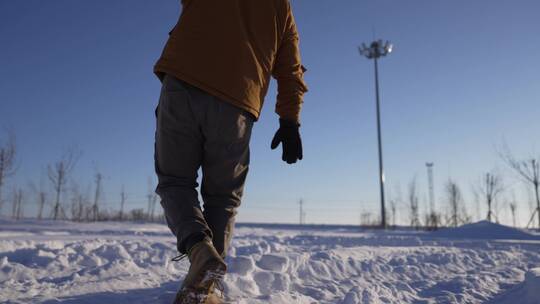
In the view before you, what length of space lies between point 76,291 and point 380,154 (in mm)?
19818

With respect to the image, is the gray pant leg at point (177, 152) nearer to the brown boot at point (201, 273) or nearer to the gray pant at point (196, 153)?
the gray pant at point (196, 153)

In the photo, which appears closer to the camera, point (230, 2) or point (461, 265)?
point (230, 2)

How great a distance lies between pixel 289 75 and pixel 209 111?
51cm

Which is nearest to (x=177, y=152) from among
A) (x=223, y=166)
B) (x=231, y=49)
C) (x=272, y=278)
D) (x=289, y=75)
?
(x=223, y=166)

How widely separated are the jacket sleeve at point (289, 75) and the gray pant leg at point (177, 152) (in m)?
0.46

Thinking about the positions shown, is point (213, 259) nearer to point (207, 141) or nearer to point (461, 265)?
point (207, 141)

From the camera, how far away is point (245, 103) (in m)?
1.59

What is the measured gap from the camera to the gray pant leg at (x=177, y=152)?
1.49m

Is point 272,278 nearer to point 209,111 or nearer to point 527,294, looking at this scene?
point 209,111

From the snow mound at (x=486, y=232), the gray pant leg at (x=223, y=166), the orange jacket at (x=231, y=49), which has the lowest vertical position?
the snow mound at (x=486, y=232)

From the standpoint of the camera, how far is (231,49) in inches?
62.5

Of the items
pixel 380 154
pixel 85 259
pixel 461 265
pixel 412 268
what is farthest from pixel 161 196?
pixel 380 154

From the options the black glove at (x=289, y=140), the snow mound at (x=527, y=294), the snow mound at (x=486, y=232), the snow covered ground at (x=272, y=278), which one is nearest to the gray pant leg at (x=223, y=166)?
the black glove at (x=289, y=140)

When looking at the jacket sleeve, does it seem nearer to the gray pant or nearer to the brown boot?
the gray pant
